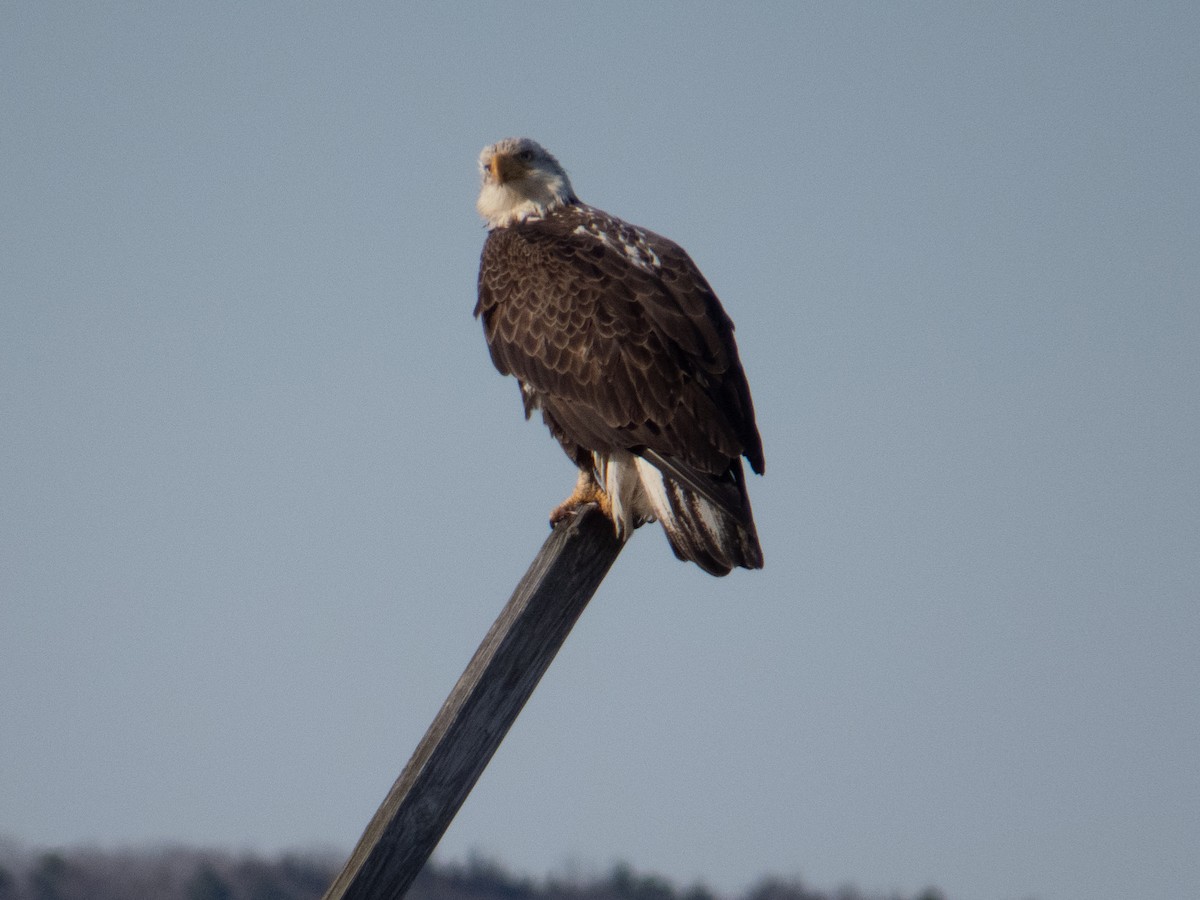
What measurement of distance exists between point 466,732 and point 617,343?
282 cm

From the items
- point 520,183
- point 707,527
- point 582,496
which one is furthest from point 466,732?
point 520,183

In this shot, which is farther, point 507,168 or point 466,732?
point 507,168

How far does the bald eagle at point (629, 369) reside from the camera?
5.70 meters

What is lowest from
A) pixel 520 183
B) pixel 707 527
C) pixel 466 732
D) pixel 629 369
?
pixel 466 732

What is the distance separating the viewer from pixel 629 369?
6457 millimetres

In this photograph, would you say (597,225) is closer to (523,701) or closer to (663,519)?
(663,519)

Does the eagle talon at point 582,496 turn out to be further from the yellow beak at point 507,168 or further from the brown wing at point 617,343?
the yellow beak at point 507,168

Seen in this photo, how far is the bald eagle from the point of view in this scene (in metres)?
5.70

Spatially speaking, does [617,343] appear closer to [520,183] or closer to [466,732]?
[520,183]

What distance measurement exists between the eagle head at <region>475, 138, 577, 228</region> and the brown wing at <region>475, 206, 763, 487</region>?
1.67ft

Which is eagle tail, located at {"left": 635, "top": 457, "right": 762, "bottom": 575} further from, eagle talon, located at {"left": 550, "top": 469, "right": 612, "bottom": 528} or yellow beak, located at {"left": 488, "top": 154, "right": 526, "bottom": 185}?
yellow beak, located at {"left": 488, "top": 154, "right": 526, "bottom": 185}

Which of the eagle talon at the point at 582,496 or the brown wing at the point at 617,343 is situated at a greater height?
the brown wing at the point at 617,343

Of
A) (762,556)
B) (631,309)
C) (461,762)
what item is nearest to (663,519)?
(762,556)

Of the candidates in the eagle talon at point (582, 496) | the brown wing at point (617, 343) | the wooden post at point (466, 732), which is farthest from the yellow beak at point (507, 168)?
the wooden post at point (466, 732)
